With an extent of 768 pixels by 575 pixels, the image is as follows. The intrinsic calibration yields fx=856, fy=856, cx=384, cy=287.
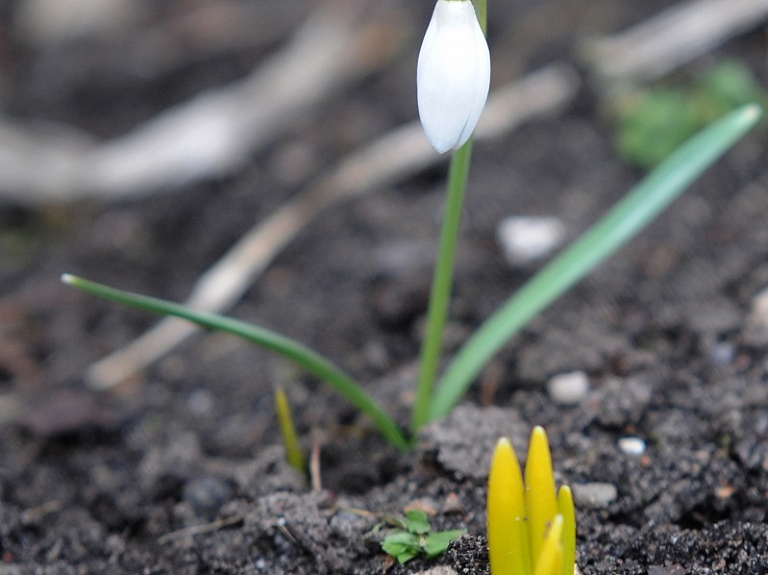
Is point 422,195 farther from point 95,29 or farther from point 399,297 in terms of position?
point 95,29

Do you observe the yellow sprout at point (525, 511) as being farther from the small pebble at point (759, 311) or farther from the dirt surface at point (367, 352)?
the small pebble at point (759, 311)

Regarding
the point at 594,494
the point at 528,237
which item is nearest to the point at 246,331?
the point at 594,494

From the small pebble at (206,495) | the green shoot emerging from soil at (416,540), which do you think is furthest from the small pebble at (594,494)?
the small pebble at (206,495)

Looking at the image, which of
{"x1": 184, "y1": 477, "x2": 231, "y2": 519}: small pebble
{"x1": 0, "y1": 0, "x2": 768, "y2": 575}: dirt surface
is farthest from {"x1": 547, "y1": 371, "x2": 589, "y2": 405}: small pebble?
{"x1": 184, "y1": 477, "x2": 231, "y2": 519}: small pebble

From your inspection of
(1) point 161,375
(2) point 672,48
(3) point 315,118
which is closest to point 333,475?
(1) point 161,375

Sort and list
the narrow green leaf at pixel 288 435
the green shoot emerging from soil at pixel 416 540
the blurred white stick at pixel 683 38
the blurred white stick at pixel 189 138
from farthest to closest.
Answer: the blurred white stick at pixel 189 138 < the blurred white stick at pixel 683 38 < the narrow green leaf at pixel 288 435 < the green shoot emerging from soil at pixel 416 540

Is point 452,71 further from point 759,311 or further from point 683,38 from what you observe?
point 683,38

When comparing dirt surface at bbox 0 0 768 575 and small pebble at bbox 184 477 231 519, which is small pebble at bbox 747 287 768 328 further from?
small pebble at bbox 184 477 231 519
